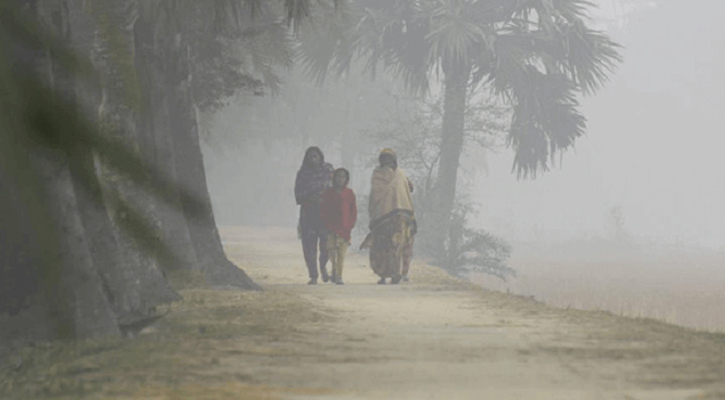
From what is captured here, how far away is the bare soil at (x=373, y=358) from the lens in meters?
5.93

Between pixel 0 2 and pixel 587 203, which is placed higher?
pixel 587 203

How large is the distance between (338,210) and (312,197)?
475mm

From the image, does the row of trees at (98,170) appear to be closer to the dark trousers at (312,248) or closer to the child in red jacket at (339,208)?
the child in red jacket at (339,208)

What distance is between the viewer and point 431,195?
27.7m

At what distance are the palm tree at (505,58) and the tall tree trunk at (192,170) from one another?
13001 millimetres

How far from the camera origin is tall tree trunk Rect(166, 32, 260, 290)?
13.7 m

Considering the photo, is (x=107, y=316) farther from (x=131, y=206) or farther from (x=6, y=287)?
(x=131, y=206)

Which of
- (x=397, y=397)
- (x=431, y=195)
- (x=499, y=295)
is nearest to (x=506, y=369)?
(x=397, y=397)

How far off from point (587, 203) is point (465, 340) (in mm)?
101195

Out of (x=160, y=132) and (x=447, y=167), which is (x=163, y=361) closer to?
(x=160, y=132)

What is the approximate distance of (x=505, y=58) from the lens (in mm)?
27203

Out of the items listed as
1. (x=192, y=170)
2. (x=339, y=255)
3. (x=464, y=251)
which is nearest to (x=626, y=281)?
(x=464, y=251)

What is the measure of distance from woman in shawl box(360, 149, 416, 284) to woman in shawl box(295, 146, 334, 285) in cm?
62

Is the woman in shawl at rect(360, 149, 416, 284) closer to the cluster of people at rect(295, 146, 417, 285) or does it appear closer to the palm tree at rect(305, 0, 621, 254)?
the cluster of people at rect(295, 146, 417, 285)
